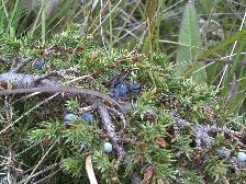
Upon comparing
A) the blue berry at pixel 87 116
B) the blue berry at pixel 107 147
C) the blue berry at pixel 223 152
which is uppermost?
the blue berry at pixel 87 116

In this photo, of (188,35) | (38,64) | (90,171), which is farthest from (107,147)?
(188,35)

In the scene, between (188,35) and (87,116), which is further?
(188,35)

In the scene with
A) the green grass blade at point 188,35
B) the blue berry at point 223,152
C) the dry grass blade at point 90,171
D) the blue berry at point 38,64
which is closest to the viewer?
the dry grass blade at point 90,171

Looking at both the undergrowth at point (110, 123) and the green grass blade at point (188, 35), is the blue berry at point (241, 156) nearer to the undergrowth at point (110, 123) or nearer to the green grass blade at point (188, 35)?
the undergrowth at point (110, 123)

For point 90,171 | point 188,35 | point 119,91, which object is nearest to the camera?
point 90,171

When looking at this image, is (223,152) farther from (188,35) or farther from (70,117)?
(188,35)

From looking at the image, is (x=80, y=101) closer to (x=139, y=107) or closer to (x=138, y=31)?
(x=139, y=107)

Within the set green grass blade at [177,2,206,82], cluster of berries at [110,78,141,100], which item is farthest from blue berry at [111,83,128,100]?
green grass blade at [177,2,206,82]

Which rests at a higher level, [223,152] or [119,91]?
[119,91]

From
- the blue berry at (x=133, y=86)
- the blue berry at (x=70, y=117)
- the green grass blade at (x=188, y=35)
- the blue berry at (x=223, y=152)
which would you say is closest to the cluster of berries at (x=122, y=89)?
the blue berry at (x=133, y=86)

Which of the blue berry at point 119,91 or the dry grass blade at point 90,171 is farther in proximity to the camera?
the blue berry at point 119,91

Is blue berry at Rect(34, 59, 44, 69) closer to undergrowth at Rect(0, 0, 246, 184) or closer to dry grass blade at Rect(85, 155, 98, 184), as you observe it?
undergrowth at Rect(0, 0, 246, 184)
